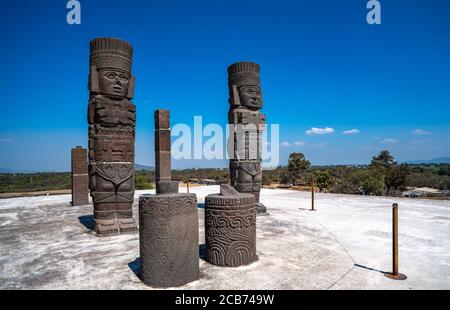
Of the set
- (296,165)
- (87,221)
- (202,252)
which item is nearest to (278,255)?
(202,252)

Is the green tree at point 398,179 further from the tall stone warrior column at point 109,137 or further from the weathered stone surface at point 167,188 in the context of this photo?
the weathered stone surface at point 167,188

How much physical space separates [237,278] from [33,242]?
4557 millimetres

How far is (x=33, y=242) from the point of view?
5770 mm

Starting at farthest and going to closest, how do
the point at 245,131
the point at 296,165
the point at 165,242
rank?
the point at 296,165 < the point at 245,131 < the point at 165,242

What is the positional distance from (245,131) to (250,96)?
1.07 meters

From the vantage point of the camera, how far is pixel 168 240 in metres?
3.61

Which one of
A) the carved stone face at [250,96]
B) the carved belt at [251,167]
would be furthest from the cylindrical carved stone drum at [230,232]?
the carved stone face at [250,96]

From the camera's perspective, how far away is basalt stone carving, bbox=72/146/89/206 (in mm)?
10742

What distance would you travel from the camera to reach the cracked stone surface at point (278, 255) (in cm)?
369

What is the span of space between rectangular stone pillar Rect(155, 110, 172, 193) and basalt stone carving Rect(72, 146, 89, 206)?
2.81 meters

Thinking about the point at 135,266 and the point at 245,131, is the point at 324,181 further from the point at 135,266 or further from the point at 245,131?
the point at 135,266

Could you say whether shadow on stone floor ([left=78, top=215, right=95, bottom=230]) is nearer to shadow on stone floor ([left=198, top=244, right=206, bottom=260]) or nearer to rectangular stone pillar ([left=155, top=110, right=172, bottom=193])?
rectangular stone pillar ([left=155, top=110, right=172, bottom=193])

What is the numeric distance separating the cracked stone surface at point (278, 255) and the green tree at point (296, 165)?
19.3m
